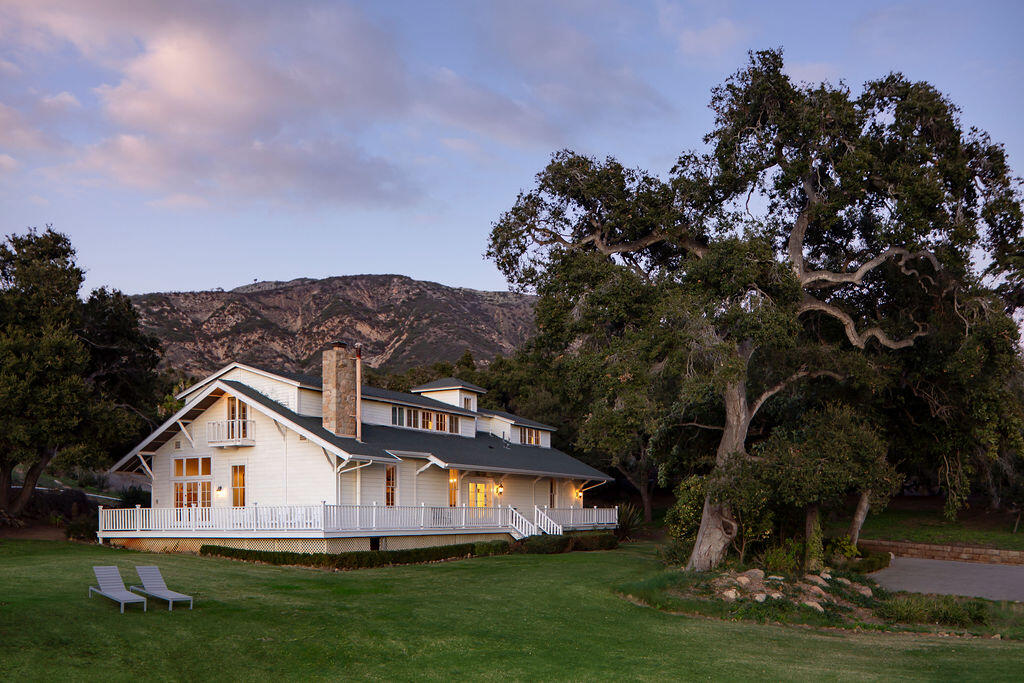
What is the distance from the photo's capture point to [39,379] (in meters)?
29.7

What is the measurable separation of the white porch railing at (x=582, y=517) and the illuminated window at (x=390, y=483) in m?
8.67

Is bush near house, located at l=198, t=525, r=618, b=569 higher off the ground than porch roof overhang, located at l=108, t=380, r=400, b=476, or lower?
lower

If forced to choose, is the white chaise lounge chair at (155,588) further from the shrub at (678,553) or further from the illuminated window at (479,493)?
the illuminated window at (479,493)

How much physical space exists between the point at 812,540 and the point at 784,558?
1615 mm

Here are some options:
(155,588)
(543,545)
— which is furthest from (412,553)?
(155,588)

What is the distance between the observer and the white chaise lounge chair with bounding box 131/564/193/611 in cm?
1359

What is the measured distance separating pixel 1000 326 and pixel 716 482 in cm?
867

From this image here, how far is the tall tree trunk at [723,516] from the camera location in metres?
22.7

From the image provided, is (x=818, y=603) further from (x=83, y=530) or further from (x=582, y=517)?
(x=83, y=530)

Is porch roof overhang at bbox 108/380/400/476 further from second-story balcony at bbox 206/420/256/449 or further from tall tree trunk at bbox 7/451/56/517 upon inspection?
tall tree trunk at bbox 7/451/56/517

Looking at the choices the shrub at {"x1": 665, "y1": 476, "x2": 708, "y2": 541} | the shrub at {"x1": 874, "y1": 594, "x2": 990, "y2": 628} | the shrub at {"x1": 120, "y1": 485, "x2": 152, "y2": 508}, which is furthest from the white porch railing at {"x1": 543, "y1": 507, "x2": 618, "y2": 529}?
the shrub at {"x1": 874, "y1": 594, "x2": 990, "y2": 628}

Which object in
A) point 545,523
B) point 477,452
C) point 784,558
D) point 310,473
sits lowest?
point 545,523

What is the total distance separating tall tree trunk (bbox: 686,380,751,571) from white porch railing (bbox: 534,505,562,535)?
11980 mm

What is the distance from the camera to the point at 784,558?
22.2m
